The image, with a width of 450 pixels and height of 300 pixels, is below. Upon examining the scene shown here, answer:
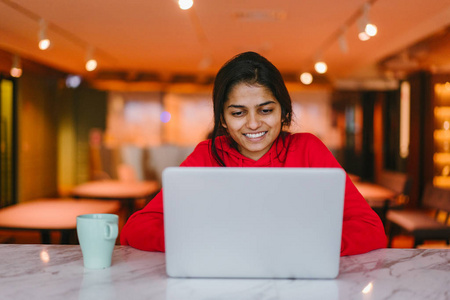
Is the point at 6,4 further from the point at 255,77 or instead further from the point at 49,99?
the point at 49,99

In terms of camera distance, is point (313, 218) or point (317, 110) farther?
point (317, 110)

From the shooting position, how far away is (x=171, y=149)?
704cm

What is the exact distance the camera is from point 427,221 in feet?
12.6

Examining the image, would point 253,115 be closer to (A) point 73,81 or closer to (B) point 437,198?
(B) point 437,198

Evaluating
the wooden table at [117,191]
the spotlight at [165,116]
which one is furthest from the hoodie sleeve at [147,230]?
the spotlight at [165,116]

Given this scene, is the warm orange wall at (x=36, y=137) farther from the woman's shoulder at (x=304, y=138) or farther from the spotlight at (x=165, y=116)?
the woman's shoulder at (x=304, y=138)

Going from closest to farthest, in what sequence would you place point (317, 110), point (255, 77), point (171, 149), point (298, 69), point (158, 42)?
point (255, 77)
point (158, 42)
point (171, 149)
point (298, 69)
point (317, 110)

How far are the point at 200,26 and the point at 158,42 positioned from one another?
3.42 ft

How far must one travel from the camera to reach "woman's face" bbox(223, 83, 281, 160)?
4.64 feet

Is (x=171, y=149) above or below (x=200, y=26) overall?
below

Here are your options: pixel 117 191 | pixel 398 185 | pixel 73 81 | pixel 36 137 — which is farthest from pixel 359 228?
pixel 73 81

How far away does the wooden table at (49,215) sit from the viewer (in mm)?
2623

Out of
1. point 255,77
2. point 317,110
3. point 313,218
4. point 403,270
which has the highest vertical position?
point 317,110

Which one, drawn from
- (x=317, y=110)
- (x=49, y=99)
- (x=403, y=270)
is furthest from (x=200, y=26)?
(x=317, y=110)
